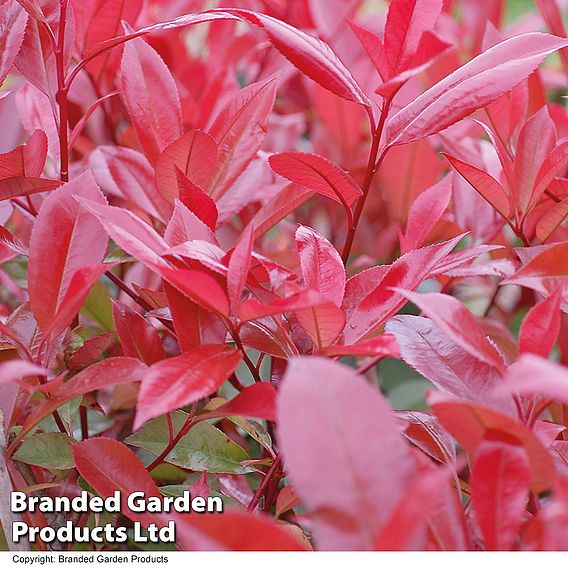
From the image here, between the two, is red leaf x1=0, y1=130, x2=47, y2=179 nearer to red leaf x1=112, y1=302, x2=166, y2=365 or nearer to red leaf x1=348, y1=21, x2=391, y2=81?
red leaf x1=112, y1=302, x2=166, y2=365

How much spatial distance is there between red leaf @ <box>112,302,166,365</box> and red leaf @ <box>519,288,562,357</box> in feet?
0.77

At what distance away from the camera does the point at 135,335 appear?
0.50 metres

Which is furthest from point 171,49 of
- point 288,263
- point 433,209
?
point 433,209

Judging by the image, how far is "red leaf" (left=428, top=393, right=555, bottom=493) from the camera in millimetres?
361

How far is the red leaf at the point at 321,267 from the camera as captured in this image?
1.50 ft

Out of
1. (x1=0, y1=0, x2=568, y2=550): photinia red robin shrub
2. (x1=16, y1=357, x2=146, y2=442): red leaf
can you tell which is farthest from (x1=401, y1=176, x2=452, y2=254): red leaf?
(x1=16, y1=357, x2=146, y2=442): red leaf

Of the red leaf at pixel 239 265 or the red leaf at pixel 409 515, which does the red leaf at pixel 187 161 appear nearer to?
the red leaf at pixel 239 265

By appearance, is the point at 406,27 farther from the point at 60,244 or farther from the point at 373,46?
the point at 60,244

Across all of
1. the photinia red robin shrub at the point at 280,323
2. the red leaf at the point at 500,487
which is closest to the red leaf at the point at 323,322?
the photinia red robin shrub at the point at 280,323

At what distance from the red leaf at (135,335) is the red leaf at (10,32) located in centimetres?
18

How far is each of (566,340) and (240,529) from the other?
47 cm

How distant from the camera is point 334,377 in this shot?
0.33 metres

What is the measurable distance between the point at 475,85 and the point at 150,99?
0.24 meters
